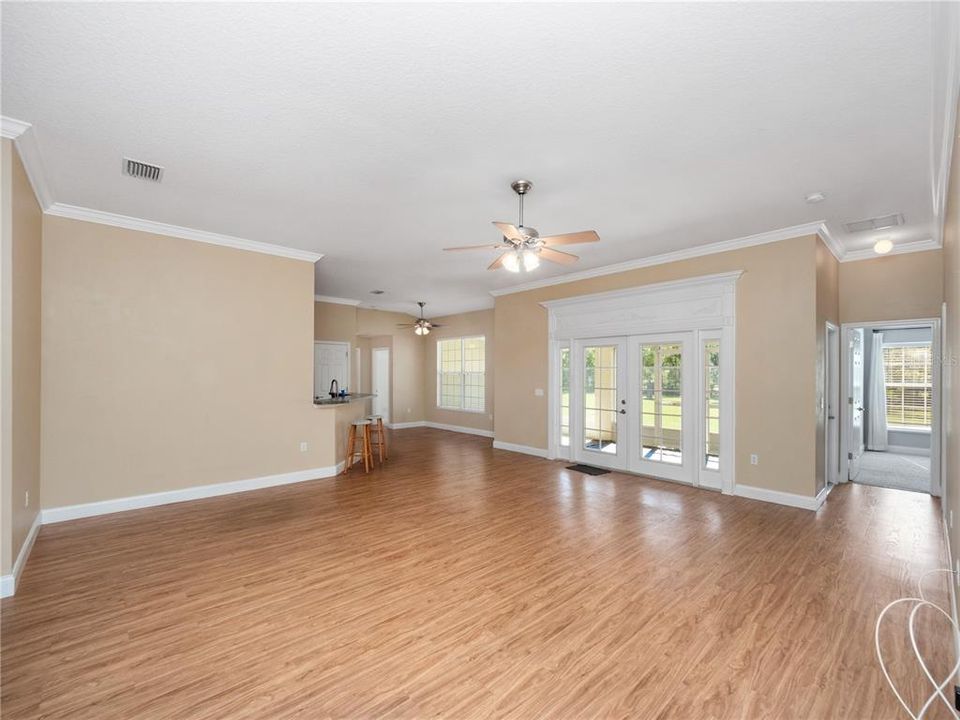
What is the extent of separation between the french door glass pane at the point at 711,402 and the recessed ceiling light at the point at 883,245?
203 centimetres

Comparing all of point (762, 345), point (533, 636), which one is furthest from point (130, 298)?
point (762, 345)

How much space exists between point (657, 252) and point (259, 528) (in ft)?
17.7

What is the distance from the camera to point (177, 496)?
4570 mm

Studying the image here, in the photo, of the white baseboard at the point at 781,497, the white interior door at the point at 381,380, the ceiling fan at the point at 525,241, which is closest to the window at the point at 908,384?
the white baseboard at the point at 781,497

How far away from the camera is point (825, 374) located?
4945mm

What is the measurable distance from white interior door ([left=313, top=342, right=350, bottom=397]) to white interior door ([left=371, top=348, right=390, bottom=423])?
1749 mm

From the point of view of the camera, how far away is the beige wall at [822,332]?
453 cm

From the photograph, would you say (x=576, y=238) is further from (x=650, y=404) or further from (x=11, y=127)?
(x=11, y=127)

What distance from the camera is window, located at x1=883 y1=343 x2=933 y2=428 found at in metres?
7.65

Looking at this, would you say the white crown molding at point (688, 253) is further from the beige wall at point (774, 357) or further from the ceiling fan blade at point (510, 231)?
the ceiling fan blade at point (510, 231)

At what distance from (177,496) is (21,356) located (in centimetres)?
210

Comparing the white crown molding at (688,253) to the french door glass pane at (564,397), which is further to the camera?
the french door glass pane at (564,397)

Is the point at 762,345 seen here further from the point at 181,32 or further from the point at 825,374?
the point at 181,32

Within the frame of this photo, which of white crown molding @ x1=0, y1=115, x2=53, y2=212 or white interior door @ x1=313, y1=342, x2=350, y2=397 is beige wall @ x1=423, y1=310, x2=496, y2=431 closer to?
white interior door @ x1=313, y1=342, x2=350, y2=397
